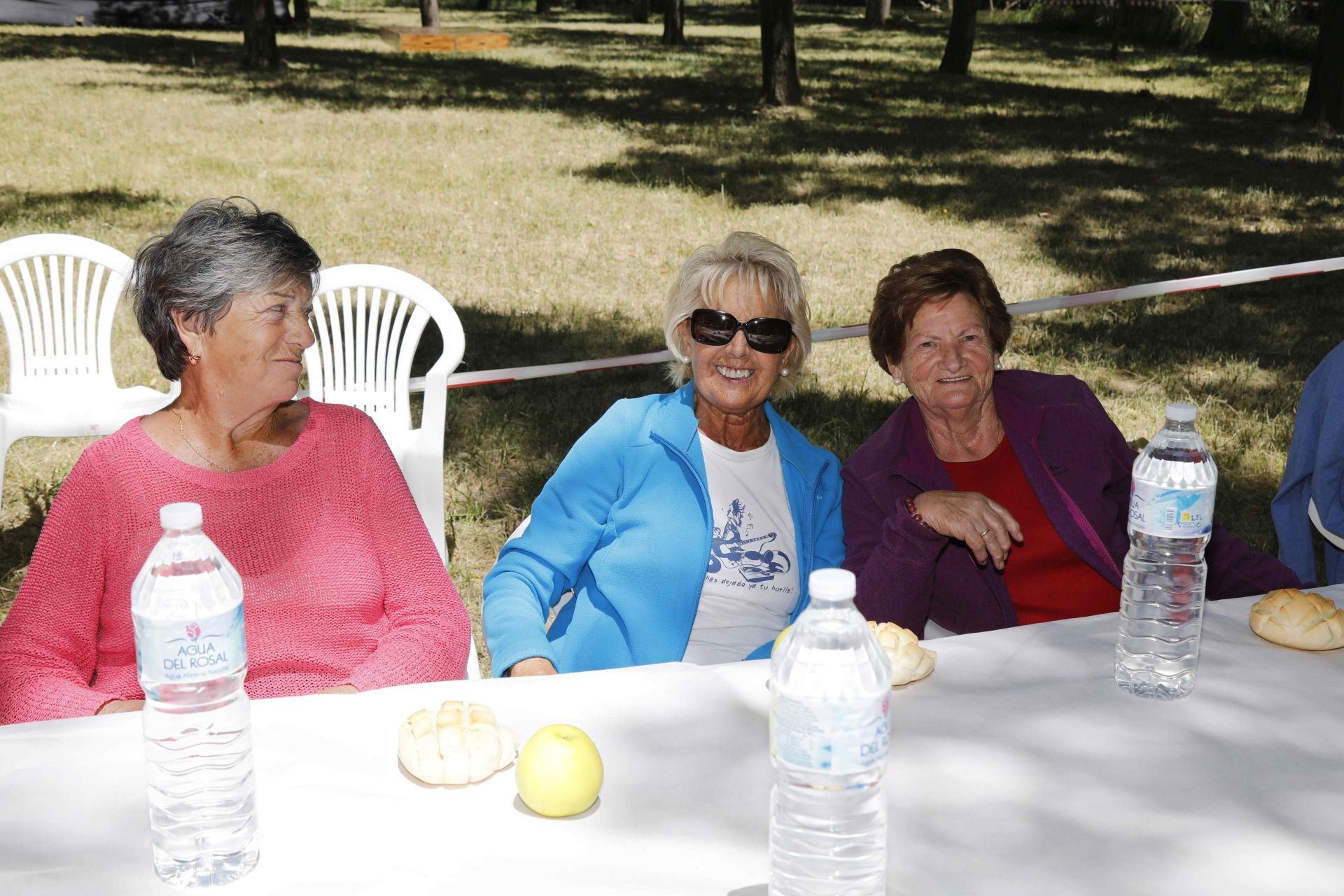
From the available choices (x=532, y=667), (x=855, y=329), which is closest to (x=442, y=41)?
(x=855, y=329)

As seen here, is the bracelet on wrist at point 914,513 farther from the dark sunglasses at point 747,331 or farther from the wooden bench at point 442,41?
the wooden bench at point 442,41

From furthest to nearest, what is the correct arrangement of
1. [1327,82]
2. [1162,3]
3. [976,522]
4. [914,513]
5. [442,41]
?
[1162,3] → [442,41] → [1327,82] → [914,513] → [976,522]

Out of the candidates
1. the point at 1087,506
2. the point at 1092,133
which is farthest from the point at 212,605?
the point at 1092,133

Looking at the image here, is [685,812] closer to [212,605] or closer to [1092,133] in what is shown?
[212,605]

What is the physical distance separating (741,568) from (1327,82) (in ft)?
50.1

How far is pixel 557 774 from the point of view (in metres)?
1.66

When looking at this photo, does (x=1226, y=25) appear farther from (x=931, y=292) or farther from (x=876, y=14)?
(x=931, y=292)

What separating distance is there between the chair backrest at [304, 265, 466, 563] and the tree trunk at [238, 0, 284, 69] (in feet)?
57.3

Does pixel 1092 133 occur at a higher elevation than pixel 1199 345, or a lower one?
higher

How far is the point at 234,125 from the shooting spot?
14164mm

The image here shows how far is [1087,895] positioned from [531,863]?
2.26 feet

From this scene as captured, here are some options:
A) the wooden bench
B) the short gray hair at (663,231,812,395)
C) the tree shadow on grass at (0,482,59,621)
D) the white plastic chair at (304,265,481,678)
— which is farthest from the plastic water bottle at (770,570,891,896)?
the wooden bench

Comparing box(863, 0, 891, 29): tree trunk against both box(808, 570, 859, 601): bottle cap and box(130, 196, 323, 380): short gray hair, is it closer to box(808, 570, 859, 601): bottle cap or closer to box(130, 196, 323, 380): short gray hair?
box(130, 196, 323, 380): short gray hair

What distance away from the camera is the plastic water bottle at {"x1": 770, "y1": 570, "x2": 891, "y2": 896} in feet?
4.70
